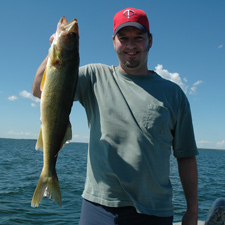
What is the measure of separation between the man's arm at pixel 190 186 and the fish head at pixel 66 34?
179cm

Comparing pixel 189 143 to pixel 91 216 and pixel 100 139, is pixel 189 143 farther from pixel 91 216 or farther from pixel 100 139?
pixel 91 216

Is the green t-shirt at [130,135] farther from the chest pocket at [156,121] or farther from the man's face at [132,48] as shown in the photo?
the man's face at [132,48]

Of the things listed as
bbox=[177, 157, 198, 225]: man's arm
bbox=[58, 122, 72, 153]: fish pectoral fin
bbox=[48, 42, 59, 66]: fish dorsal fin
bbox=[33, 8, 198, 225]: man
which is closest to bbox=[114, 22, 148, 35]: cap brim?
bbox=[33, 8, 198, 225]: man

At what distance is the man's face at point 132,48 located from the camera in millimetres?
2686

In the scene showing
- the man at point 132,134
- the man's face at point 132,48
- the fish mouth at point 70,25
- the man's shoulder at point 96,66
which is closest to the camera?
the man at point 132,134

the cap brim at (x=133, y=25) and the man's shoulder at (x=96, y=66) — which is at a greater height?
the cap brim at (x=133, y=25)

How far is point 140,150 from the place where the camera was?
243cm

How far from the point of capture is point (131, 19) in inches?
108

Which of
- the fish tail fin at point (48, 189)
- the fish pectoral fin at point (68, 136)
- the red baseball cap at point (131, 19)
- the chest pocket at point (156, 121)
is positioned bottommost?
the fish tail fin at point (48, 189)

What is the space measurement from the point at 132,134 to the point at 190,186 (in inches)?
40.1

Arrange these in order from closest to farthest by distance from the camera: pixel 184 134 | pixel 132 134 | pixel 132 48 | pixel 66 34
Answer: pixel 132 134
pixel 66 34
pixel 132 48
pixel 184 134

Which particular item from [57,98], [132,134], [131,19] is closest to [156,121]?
[132,134]

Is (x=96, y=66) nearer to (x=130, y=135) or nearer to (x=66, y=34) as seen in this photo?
(x=66, y=34)

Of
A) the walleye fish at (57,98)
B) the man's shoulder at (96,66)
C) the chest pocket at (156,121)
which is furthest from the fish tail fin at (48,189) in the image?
the man's shoulder at (96,66)
